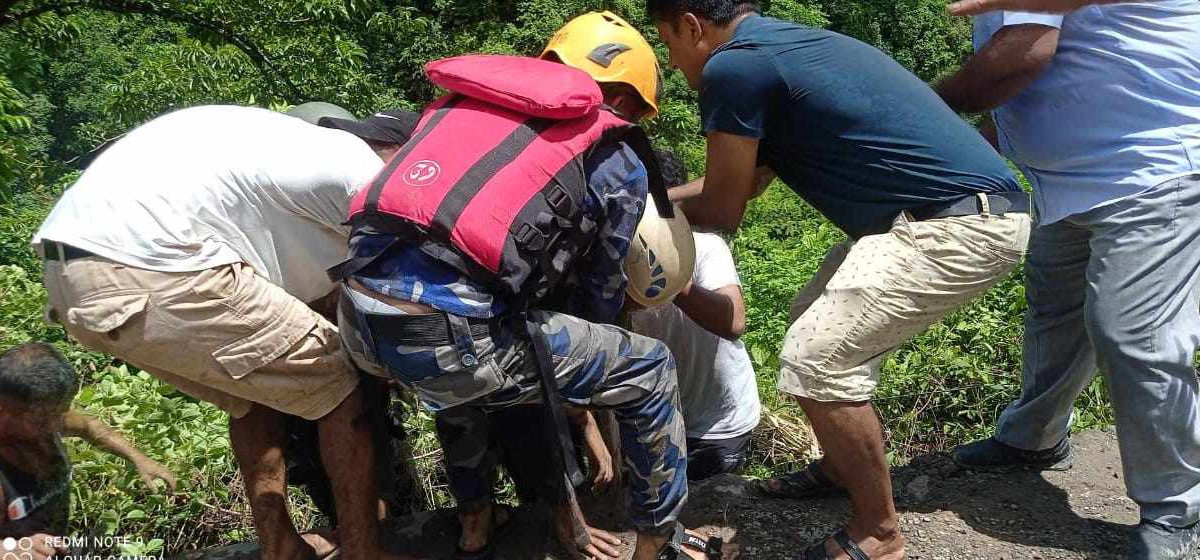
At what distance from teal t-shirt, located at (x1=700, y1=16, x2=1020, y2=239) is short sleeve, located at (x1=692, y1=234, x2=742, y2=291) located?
2.36 ft

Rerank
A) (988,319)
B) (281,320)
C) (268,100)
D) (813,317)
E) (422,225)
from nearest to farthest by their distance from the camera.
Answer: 1. (422,225)
2. (281,320)
3. (813,317)
4. (988,319)
5. (268,100)

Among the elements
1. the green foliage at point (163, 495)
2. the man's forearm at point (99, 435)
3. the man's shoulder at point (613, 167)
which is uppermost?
the man's shoulder at point (613, 167)

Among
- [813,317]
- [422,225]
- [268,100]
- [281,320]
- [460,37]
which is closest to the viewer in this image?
[422,225]

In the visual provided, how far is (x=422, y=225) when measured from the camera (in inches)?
90.6

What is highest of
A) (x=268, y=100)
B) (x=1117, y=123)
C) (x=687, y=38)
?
(x=687, y=38)

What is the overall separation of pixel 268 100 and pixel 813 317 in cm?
649

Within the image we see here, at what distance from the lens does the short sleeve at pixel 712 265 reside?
3451mm

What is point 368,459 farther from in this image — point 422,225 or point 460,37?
point 460,37

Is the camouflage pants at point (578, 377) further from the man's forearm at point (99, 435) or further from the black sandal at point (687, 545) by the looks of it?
→ the man's forearm at point (99, 435)

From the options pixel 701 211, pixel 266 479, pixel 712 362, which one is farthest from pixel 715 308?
pixel 266 479

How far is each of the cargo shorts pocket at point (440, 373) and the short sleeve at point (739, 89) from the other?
949 millimetres

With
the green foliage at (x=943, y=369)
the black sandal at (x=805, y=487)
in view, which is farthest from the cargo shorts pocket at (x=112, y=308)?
the green foliage at (x=943, y=369)

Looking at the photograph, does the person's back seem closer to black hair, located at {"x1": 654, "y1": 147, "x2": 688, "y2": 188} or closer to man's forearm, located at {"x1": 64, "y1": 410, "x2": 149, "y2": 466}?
black hair, located at {"x1": 654, "y1": 147, "x2": 688, "y2": 188}

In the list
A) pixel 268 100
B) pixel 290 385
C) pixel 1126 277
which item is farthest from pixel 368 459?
pixel 268 100
